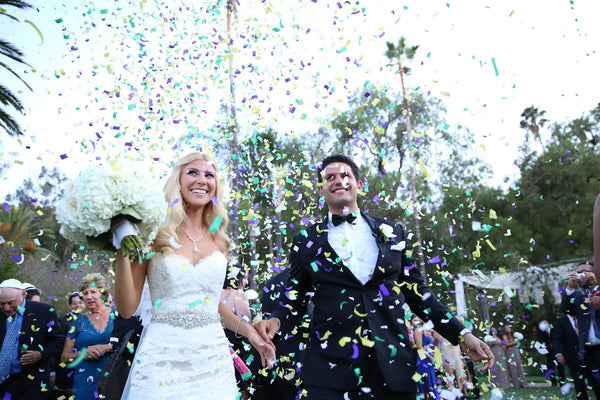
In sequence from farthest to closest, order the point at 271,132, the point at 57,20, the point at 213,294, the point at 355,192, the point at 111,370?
the point at 271,132 < the point at 57,20 < the point at 355,192 < the point at 111,370 < the point at 213,294

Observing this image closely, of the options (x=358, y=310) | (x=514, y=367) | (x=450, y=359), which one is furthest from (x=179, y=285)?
(x=514, y=367)

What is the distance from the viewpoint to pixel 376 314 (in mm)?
3248

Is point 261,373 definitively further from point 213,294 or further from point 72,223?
point 72,223

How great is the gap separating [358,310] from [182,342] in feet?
3.57

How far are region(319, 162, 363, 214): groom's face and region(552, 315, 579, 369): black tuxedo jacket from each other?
6572 millimetres

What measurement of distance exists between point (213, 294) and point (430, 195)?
27.5m

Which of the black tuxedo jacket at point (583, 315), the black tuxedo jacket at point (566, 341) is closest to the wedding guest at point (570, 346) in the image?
the black tuxedo jacket at point (566, 341)

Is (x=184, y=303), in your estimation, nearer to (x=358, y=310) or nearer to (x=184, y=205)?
(x=184, y=205)

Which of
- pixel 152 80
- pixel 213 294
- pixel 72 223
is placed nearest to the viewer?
pixel 72 223

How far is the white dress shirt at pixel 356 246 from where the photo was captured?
3412 millimetres

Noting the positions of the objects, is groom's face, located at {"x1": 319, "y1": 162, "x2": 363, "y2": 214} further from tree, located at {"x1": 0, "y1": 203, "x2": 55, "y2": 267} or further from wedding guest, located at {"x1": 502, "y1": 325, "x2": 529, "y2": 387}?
tree, located at {"x1": 0, "y1": 203, "x2": 55, "y2": 267}

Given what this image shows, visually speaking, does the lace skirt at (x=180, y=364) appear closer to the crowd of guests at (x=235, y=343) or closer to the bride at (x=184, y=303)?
the bride at (x=184, y=303)


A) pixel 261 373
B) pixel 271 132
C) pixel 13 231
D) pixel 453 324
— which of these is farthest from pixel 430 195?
pixel 453 324

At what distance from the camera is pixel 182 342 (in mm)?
2895
